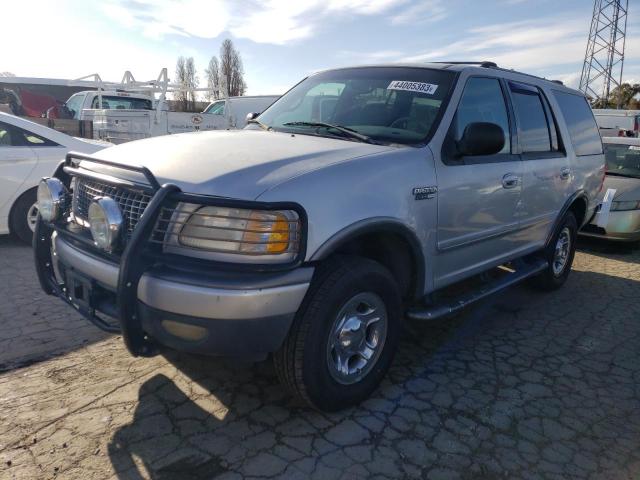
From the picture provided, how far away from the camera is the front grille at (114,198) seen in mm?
2586

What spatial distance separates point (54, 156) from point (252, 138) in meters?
3.77

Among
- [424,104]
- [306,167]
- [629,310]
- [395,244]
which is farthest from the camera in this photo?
[629,310]

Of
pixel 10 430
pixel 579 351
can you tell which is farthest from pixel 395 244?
pixel 10 430

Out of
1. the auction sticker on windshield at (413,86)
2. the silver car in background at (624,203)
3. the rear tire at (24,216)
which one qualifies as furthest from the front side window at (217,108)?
the auction sticker on windshield at (413,86)

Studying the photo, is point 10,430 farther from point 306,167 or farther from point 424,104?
point 424,104

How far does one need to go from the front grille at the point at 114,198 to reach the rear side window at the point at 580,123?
13.3ft

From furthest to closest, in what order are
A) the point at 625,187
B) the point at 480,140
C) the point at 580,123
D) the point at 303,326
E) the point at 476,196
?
the point at 625,187 → the point at 580,123 → the point at 476,196 → the point at 480,140 → the point at 303,326

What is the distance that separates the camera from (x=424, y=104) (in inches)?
136

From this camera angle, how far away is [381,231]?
2840mm

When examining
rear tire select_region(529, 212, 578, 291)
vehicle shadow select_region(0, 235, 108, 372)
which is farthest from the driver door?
vehicle shadow select_region(0, 235, 108, 372)

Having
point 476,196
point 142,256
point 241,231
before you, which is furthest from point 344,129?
point 142,256

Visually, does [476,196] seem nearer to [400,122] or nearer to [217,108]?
[400,122]

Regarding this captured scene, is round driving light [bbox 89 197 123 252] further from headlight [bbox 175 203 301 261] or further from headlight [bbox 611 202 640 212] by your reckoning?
headlight [bbox 611 202 640 212]

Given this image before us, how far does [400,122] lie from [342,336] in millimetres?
1495
